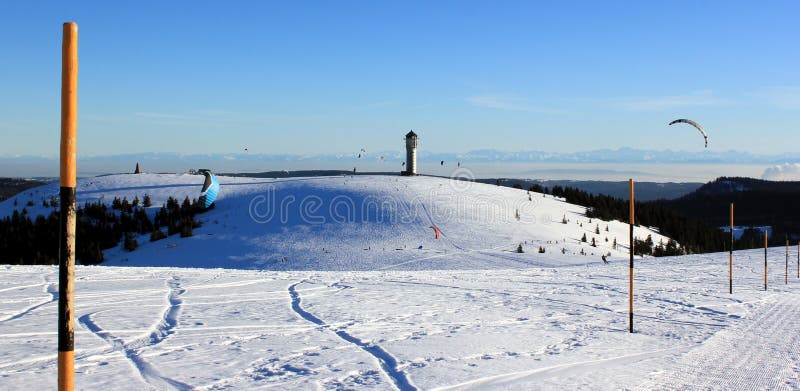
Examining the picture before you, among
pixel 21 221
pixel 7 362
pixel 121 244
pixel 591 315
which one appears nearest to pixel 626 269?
pixel 591 315

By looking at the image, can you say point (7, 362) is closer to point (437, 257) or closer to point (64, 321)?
point (64, 321)

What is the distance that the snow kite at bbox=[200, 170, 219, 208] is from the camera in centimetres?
3331

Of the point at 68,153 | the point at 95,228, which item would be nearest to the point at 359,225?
the point at 95,228

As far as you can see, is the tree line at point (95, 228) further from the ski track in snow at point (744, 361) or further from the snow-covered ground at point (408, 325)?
the ski track in snow at point (744, 361)

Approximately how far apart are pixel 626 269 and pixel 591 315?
10.0 metres

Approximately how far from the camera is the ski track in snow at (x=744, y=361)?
6.70 metres

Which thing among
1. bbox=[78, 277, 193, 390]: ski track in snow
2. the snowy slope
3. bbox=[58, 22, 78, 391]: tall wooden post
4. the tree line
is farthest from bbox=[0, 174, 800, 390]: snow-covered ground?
the tree line

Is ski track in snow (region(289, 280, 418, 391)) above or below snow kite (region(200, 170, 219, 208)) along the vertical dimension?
below

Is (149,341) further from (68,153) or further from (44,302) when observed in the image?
(68,153)

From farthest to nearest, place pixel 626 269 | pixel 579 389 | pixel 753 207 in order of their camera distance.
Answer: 1. pixel 753 207
2. pixel 626 269
3. pixel 579 389

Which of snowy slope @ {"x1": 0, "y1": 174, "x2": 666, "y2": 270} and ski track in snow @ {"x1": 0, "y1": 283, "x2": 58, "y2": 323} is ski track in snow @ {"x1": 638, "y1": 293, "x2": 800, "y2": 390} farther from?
snowy slope @ {"x1": 0, "y1": 174, "x2": 666, "y2": 270}

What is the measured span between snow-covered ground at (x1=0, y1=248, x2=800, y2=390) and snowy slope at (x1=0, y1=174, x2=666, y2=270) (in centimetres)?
879

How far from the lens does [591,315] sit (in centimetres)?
1107

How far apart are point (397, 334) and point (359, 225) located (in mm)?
20208
